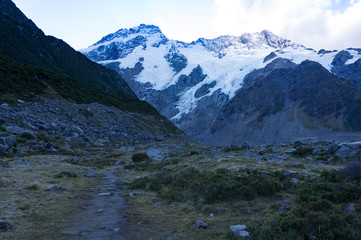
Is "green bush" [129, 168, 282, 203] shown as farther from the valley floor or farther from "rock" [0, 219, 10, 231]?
"rock" [0, 219, 10, 231]

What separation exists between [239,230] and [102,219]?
502 centimetres

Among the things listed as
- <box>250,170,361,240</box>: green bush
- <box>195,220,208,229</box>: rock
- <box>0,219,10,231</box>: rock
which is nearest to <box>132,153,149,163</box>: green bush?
<box>0,219,10,231</box>: rock

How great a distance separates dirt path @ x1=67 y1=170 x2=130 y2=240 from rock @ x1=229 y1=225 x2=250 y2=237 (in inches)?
123

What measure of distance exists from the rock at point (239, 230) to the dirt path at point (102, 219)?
3132 mm

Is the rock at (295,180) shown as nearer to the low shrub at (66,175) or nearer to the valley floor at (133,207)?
the valley floor at (133,207)

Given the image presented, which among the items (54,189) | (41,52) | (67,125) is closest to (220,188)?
(54,189)

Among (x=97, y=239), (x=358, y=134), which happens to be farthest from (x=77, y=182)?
(x=358, y=134)

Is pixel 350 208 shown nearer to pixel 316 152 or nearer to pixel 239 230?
pixel 239 230

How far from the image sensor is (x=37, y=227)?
7.75 m

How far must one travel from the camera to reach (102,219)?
896 centimetres

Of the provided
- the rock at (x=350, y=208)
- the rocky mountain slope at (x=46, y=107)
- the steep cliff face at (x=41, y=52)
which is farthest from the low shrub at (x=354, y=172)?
the steep cliff face at (x=41, y=52)

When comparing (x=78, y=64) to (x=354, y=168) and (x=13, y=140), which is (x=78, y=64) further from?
(x=354, y=168)

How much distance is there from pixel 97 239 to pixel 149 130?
58364 millimetres

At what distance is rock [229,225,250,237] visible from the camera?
657cm
